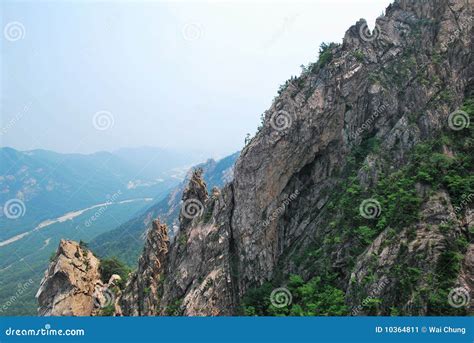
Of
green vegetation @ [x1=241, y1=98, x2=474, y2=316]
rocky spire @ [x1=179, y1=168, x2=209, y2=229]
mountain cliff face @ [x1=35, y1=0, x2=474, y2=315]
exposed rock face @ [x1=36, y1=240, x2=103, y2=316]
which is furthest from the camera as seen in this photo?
rocky spire @ [x1=179, y1=168, x2=209, y2=229]

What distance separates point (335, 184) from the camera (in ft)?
119

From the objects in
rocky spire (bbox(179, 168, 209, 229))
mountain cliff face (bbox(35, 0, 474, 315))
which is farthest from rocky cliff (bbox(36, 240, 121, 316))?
rocky spire (bbox(179, 168, 209, 229))

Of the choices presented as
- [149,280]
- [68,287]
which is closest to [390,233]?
[149,280]

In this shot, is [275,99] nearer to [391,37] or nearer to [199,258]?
[391,37]

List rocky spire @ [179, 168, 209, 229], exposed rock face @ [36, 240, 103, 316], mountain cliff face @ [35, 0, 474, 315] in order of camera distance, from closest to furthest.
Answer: mountain cliff face @ [35, 0, 474, 315], exposed rock face @ [36, 240, 103, 316], rocky spire @ [179, 168, 209, 229]

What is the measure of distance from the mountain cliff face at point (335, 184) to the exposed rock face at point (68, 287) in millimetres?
1360

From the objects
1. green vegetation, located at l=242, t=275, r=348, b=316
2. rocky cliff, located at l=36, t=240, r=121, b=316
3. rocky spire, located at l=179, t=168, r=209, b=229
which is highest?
rocky spire, located at l=179, t=168, r=209, b=229

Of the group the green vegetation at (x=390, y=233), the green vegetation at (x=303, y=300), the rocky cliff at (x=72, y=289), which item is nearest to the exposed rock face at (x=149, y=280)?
the rocky cliff at (x=72, y=289)

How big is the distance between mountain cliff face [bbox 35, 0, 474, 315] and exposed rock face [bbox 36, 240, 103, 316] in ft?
4.46

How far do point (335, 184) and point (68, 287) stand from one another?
30.0m

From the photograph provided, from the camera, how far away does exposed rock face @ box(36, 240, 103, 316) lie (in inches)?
1686

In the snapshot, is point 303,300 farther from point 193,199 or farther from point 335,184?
point 193,199

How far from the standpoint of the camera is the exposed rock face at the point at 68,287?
42.8m

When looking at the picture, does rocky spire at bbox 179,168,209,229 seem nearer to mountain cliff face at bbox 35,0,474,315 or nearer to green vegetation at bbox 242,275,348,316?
mountain cliff face at bbox 35,0,474,315
